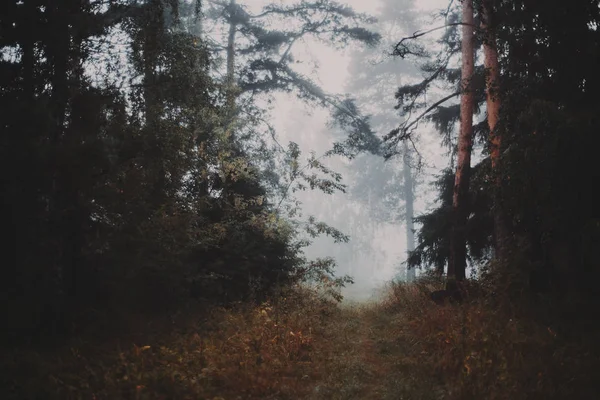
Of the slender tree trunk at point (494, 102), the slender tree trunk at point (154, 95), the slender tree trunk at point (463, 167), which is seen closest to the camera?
the slender tree trunk at point (154, 95)

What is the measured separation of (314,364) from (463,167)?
24.9 feet

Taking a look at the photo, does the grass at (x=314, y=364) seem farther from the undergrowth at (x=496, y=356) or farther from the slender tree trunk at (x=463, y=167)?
the slender tree trunk at (x=463, y=167)

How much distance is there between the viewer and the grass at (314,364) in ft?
15.7

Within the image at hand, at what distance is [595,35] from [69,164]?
9548 mm

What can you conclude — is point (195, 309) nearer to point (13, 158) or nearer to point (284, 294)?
point (284, 294)

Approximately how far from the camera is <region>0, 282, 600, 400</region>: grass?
188 inches

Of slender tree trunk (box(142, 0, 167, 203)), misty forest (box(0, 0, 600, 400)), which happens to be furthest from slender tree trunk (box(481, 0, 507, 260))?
slender tree trunk (box(142, 0, 167, 203))

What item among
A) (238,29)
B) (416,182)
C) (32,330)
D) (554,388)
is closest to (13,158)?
(32,330)

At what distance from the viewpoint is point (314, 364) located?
662 cm

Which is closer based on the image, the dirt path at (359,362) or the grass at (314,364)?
the grass at (314,364)

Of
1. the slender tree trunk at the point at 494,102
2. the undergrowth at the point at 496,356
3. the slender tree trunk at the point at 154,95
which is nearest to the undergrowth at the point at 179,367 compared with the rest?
the undergrowth at the point at 496,356

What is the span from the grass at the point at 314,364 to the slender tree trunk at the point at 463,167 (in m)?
2.60

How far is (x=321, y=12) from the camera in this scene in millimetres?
16922

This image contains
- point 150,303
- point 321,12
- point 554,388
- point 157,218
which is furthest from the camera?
point 321,12
